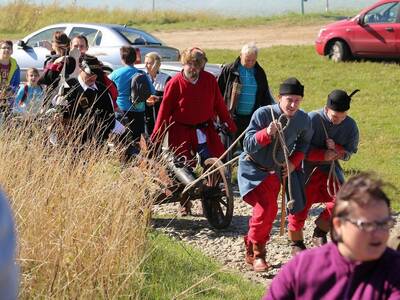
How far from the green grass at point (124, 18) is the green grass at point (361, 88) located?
10403 millimetres

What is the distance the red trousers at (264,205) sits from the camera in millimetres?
7793

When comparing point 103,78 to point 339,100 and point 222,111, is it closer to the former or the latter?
point 222,111

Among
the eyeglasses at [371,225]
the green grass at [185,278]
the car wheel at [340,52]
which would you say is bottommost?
the car wheel at [340,52]

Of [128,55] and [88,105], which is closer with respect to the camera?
[88,105]

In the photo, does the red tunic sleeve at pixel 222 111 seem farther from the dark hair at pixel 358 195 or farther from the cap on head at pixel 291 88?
the dark hair at pixel 358 195

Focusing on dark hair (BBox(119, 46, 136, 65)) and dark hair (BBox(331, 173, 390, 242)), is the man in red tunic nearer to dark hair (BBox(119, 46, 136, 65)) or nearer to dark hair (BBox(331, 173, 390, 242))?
dark hair (BBox(119, 46, 136, 65))

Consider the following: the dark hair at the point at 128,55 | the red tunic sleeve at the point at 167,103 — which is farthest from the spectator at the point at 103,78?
the red tunic sleeve at the point at 167,103

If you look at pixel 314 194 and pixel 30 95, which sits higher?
pixel 30 95

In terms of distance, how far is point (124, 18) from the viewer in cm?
3866

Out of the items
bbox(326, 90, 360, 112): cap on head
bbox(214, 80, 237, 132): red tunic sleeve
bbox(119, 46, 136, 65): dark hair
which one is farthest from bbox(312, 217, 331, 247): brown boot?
bbox(119, 46, 136, 65): dark hair

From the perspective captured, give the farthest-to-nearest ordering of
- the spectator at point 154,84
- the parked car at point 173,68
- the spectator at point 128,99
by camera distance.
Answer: the parked car at point 173,68 < the spectator at point 154,84 < the spectator at point 128,99

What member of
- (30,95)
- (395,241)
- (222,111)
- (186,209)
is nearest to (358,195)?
(395,241)

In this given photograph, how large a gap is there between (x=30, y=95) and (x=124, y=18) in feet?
92.8

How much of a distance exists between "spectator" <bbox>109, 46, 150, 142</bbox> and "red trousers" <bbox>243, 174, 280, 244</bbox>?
286 centimetres
